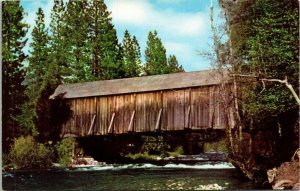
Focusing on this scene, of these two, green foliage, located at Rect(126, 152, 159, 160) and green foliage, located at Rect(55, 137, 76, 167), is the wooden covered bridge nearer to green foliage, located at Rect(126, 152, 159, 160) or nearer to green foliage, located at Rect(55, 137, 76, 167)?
green foliage, located at Rect(55, 137, 76, 167)

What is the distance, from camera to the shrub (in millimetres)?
21484

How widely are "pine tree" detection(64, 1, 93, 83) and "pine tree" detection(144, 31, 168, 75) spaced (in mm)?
7164

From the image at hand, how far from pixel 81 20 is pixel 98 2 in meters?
2.77

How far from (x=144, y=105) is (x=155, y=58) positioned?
17088 millimetres

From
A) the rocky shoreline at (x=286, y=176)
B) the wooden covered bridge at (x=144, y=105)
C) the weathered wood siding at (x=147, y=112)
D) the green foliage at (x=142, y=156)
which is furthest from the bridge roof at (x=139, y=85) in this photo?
the rocky shoreline at (x=286, y=176)

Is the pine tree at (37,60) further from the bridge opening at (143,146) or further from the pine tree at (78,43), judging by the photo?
the bridge opening at (143,146)

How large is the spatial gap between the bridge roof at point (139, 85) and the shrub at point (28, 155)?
179 inches

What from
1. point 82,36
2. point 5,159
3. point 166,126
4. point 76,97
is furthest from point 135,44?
point 5,159

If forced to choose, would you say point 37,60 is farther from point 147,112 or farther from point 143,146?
point 147,112

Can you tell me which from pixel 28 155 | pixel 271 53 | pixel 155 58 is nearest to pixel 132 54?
pixel 155 58

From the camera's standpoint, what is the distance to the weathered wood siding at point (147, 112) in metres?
23.5

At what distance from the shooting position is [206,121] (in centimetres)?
2358

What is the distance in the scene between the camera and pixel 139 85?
25.5 meters

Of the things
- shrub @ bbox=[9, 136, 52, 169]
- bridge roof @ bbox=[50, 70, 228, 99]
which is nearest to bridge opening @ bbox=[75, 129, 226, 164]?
bridge roof @ bbox=[50, 70, 228, 99]
